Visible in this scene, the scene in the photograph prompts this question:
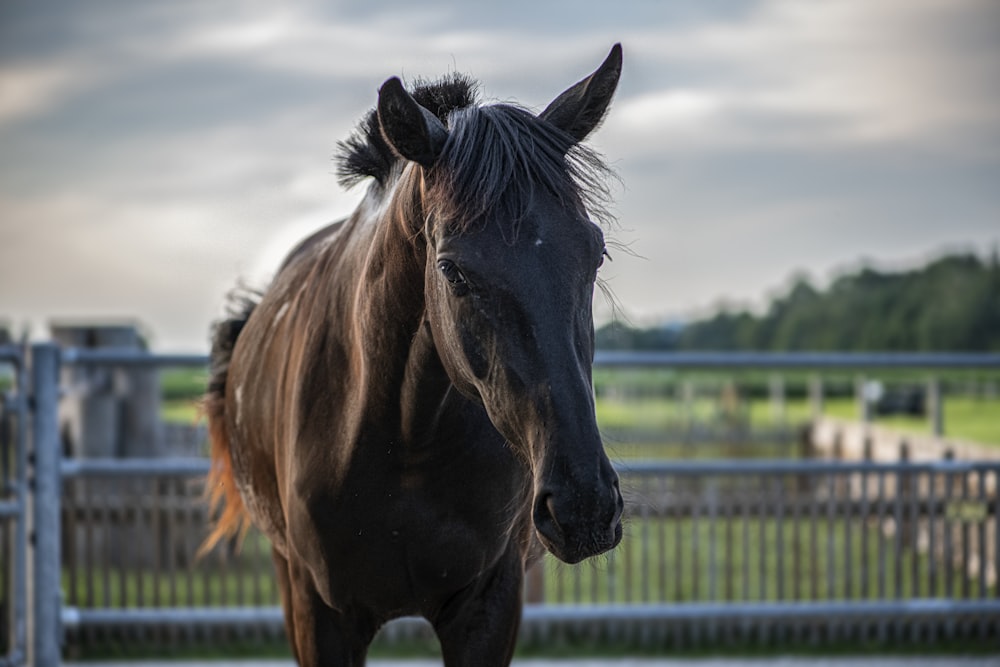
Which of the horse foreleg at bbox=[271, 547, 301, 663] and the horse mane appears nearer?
the horse mane

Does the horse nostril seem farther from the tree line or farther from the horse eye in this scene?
the tree line

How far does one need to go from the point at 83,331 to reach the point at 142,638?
2.13 metres

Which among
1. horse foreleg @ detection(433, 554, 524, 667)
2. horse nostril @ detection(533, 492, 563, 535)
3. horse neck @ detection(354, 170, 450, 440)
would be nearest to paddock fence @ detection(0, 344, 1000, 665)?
horse foreleg @ detection(433, 554, 524, 667)

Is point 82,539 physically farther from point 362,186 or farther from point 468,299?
point 468,299

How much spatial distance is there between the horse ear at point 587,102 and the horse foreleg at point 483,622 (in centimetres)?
107

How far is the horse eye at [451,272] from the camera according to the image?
6.26ft

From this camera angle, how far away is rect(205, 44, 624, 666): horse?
1.81m

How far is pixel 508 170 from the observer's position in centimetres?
195

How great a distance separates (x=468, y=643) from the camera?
2.55 metres

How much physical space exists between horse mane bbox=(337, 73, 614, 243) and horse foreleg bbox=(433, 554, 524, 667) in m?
1.00

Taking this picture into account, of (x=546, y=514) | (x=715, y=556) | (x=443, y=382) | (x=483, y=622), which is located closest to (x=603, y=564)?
(x=715, y=556)

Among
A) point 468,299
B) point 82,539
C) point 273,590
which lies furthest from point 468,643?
point 82,539

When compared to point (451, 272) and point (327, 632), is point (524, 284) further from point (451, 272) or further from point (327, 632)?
point (327, 632)

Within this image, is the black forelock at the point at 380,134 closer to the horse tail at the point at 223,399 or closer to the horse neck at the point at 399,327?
the horse neck at the point at 399,327
